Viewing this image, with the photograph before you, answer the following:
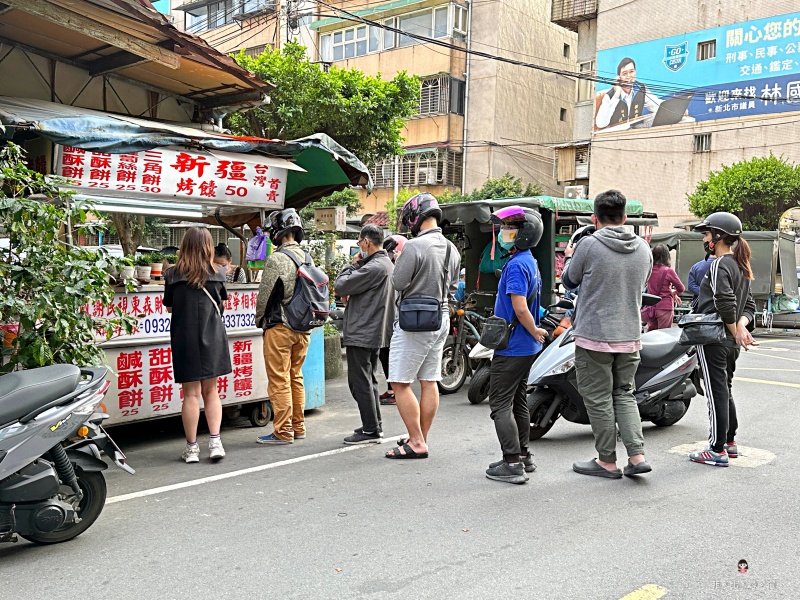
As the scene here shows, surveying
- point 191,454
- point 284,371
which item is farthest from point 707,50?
point 191,454

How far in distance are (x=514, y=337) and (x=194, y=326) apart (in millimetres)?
2291

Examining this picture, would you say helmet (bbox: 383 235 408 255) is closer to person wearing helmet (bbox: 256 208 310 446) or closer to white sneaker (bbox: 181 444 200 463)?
person wearing helmet (bbox: 256 208 310 446)

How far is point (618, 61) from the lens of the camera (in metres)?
27.8

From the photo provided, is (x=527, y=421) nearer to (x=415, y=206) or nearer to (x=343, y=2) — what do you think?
(x=415, y=206)

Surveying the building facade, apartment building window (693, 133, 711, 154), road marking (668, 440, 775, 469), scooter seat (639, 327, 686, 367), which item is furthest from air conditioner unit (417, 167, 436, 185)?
road marking (668, 440, 775, 469)

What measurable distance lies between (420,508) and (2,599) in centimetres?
224

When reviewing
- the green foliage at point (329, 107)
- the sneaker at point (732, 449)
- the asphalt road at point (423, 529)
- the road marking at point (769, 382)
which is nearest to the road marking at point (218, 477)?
the asphalt road at point (423, 529)

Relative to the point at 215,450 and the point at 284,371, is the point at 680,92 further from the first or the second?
the point at 215,450

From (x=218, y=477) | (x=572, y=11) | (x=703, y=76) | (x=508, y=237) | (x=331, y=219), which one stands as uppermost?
(x=572, y=11)

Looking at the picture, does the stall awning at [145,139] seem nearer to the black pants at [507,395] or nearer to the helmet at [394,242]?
the helmet at [394,242]

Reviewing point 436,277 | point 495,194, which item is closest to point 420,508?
point 436,277

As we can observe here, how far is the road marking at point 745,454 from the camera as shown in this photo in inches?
224

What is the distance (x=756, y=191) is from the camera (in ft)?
69.1

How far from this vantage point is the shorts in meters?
5.54
